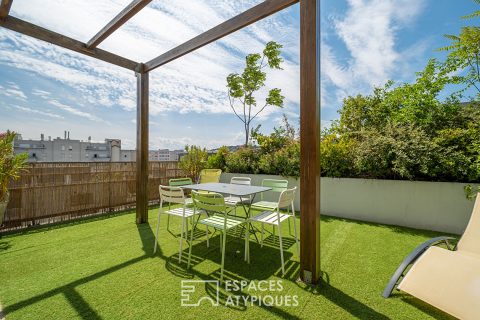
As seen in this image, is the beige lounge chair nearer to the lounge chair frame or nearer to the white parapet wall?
the lounge chair frame

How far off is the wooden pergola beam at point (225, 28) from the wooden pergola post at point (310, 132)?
42 cm

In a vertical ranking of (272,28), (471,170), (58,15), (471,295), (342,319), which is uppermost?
(272,28)

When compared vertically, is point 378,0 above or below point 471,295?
above

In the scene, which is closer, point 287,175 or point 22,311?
point 22,311

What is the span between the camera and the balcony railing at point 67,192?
4309mm

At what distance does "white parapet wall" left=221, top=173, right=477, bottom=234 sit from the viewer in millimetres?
4051

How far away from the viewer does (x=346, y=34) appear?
6.05 metres

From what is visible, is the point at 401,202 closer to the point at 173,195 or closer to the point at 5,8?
the point at 173,195

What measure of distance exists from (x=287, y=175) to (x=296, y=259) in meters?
3.21

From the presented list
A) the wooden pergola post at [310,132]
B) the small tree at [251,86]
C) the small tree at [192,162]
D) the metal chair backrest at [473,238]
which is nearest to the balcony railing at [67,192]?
the small tree at [192,162]

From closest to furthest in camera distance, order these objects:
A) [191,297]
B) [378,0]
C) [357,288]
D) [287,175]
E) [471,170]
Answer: [191,297], [357,288], [471,170], [378,0], [287,175]

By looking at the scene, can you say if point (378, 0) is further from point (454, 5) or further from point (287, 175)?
point (287, 175)

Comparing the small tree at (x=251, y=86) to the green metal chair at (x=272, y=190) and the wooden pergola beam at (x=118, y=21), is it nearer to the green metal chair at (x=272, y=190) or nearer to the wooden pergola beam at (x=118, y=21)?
the green metal chair at (x=272, y=190)

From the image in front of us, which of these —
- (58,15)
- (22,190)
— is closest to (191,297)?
(58,15)
